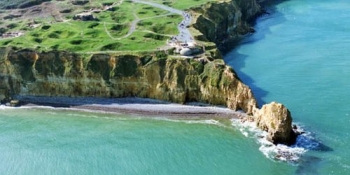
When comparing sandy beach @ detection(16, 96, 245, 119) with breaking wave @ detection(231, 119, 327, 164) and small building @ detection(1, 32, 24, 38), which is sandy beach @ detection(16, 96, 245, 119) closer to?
breaking wave @ detection(231, 119, 327, 164)

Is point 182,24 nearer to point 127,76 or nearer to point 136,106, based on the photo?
point 127,76

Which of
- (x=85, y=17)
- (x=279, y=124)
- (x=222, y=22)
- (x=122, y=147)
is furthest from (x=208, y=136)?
(x=85, y=17)

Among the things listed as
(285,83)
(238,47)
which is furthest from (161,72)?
(238,47)

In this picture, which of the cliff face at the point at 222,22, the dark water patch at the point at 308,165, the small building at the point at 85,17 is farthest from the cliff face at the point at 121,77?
the cliff face at the point at 222,22

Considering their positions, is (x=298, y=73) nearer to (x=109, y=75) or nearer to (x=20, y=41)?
(x=109, y=75)

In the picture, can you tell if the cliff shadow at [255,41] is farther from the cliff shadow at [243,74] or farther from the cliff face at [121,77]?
the cliff face at [121,77]

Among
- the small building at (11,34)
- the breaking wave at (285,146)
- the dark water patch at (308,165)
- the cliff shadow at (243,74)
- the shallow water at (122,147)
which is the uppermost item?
the small building at (11,34)
